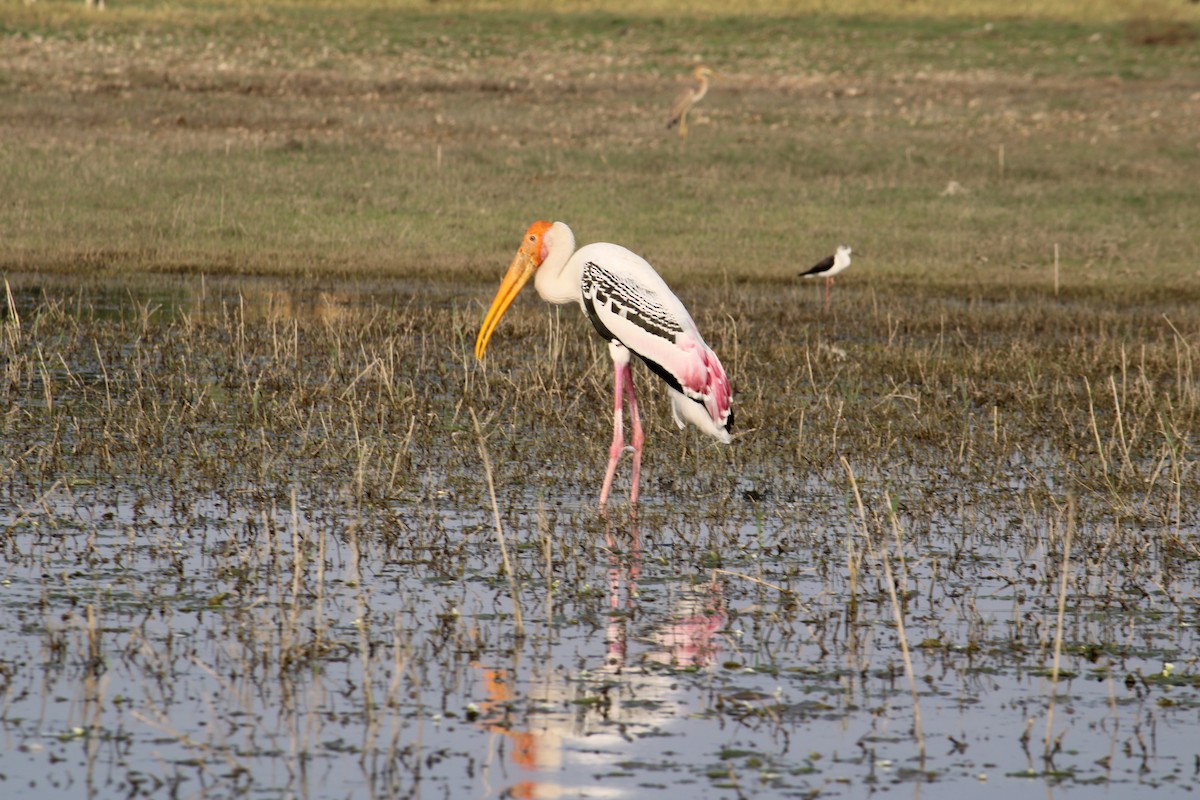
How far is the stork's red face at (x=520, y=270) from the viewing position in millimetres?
9758

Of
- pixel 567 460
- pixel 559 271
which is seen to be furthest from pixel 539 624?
pixel 559 271

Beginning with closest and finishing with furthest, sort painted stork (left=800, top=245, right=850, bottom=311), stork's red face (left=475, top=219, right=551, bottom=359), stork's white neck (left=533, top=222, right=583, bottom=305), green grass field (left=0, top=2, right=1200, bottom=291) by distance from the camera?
stork's white neck (left=533, top=222, right=583, bottom=305) < stork's red face (left=475, top=219, right=551, bottom=359) < painted stork (left=800, top=245, right=850, bottom=311) < green grass field (left=0, top=2, right=1200, bottom=291)

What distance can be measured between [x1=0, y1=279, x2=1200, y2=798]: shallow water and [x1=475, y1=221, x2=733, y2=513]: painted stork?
0.40 meters

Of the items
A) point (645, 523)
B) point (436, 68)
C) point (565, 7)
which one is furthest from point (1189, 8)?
point (645, 523)

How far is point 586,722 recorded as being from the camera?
555 cm

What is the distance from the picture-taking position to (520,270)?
9891mm

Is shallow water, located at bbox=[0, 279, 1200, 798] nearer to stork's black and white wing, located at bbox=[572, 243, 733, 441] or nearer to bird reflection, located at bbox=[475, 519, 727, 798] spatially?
bird reflection, located at bbox=[475, 519, 727, 798]

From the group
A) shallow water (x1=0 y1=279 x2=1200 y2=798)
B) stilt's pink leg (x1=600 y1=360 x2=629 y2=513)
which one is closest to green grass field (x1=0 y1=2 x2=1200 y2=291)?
stilt's pink leg (x1=600 y1=360 x2=629 y2=513)

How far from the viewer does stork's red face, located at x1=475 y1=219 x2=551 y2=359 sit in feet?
32.0

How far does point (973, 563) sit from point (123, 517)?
398 centimetres

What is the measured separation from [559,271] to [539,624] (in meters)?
3.40

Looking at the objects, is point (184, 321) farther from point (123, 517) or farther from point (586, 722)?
point (586, 722)

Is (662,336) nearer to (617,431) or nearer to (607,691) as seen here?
(617,431)

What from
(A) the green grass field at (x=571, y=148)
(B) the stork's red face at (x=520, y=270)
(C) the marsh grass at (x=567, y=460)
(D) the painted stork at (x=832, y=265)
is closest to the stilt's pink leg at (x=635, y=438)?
(C) the marsh grass at (x=567, y=460)
